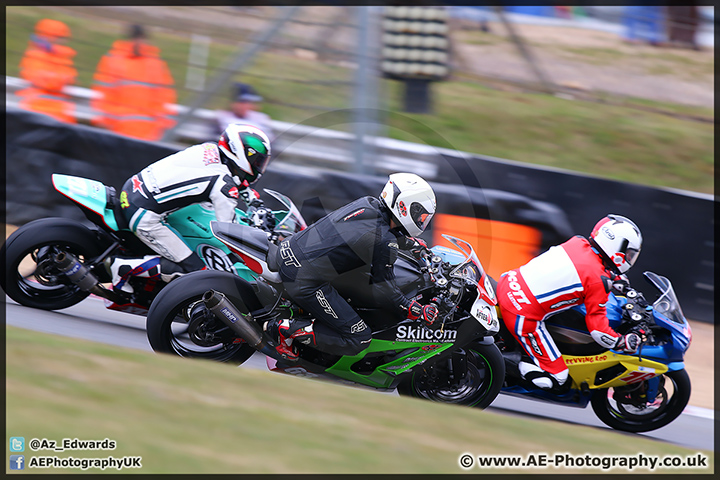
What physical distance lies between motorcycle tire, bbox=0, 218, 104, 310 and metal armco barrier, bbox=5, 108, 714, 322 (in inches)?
→ 101

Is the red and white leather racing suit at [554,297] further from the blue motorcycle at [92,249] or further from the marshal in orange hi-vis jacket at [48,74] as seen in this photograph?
the marshal in orange hi-vis jacket at [48,74]

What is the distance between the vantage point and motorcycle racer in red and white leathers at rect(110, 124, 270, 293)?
20.0 ft

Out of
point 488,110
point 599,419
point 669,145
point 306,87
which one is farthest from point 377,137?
point 669,145

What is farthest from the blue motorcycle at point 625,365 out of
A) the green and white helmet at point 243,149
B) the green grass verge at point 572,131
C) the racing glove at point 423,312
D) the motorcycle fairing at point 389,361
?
the green grass verge at point 572,131

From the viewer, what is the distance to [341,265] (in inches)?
209

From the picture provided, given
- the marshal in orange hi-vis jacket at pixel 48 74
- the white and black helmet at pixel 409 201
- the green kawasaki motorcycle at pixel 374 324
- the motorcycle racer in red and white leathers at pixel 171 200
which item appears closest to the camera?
the white and black helmet at pixel 409 201

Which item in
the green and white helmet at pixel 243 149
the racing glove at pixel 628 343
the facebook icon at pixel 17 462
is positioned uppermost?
the green and white helmet at pixel 243 149

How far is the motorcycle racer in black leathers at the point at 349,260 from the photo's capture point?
5.20 meters

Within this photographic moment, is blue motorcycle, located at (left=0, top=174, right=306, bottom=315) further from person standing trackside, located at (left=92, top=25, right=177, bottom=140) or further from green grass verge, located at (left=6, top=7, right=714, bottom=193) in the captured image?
green grass verge, located at (left=6, top=7, right=714, bottom=193)

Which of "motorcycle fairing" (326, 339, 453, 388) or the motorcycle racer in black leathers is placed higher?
the motorcycle racer in black leathers

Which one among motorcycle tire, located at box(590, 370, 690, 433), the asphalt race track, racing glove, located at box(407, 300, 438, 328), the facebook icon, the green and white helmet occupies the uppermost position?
the green and white helmet

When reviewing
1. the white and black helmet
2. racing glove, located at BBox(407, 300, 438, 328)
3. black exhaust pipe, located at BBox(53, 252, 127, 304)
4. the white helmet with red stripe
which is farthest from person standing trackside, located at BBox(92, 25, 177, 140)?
the white helmet with red stripe

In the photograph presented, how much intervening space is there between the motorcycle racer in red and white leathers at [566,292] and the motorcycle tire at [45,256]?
3.60 meters

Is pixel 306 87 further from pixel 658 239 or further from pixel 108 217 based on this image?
pixel 658 239
